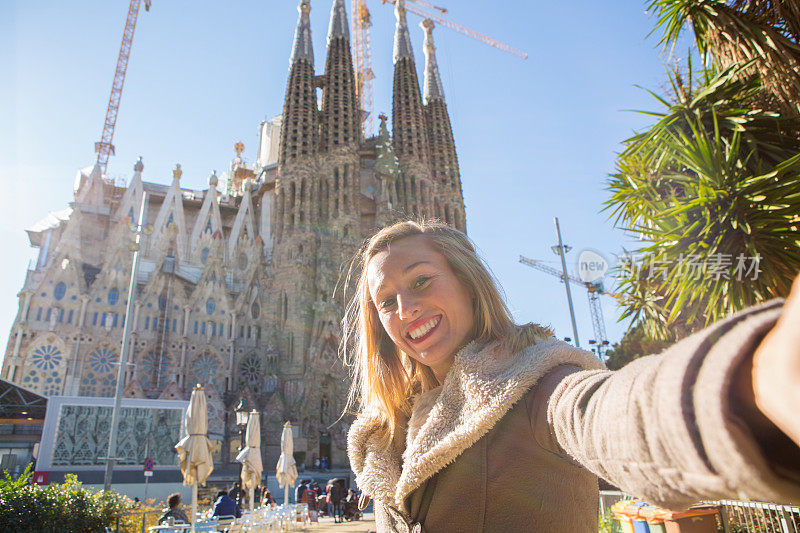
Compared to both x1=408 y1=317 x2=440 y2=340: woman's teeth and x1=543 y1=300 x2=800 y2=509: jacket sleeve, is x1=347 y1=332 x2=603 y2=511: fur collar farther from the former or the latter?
x1=543 y1=300 x2=800 y2=509: jacket sleeve

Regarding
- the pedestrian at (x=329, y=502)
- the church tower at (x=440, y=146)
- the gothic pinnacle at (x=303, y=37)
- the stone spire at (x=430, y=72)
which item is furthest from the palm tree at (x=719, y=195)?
the stone spire at (x=430, y=72)

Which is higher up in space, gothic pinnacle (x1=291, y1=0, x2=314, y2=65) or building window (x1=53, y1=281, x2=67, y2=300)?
gothic pinnacle (x1=291, y1=0, x2=314, y2=65)

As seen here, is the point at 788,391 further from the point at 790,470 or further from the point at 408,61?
the point at 408,61

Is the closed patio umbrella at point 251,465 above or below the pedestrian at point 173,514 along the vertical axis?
above

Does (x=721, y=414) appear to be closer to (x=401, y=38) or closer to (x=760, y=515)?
(x=760, y=515)

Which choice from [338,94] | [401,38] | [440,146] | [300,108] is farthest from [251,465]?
[401,38]

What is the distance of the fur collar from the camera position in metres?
1.05

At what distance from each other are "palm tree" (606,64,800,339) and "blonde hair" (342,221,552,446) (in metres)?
4.78

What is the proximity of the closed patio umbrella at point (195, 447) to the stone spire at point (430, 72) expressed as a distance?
115ft

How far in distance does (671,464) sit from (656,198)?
6.49 m

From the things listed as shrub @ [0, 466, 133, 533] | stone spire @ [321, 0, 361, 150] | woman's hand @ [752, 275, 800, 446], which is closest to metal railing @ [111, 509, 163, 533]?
shrub @ [0, 466, 133, 533]

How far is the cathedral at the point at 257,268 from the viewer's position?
25.9 meters

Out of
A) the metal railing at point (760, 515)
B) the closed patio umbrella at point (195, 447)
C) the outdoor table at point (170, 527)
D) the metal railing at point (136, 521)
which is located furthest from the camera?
Result: the closed patio umbrella at point (195, 447)

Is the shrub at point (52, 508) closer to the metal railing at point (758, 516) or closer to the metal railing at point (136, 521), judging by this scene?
the metal railing at point (136, 521)
